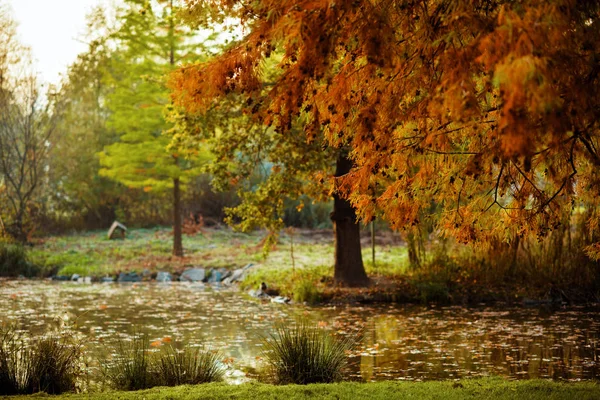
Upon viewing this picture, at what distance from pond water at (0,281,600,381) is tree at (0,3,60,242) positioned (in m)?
7.52

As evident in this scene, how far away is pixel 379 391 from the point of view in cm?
516

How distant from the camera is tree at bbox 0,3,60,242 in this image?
21.1 m

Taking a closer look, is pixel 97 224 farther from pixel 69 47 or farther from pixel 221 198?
pixel 69 47

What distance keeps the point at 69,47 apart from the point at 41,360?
22008mm

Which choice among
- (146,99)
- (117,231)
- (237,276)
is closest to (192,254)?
(237,276)

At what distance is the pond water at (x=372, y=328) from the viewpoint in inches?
282

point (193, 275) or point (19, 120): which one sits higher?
point (19, 120)

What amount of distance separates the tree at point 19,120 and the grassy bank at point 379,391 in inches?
665

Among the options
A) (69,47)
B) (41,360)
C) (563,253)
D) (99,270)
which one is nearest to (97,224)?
(69,47)

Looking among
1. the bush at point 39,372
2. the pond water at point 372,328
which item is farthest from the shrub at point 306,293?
the bush at point 39,372

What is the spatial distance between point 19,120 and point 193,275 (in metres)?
9.93

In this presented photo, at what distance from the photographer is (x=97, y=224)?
2639cm

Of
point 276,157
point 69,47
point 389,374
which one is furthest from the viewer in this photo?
point 69,47

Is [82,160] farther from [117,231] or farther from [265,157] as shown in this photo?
[265,157]
